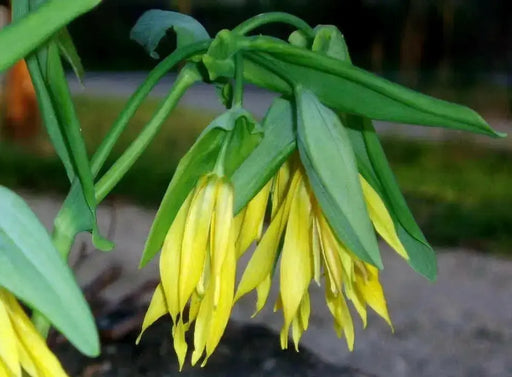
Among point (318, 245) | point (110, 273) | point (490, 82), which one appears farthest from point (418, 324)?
point (490, 82)

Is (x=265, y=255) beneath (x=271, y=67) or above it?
beneath

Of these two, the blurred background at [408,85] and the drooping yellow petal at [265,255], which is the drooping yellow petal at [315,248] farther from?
the blurred background at [408,85]

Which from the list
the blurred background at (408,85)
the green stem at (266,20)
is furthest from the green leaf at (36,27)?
the blurred background at (408,85)

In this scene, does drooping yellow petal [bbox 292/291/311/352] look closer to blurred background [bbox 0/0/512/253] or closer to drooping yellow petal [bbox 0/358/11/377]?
drooping yellow petal [bbox 0/358/11/377]

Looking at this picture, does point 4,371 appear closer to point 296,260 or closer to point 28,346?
point 28,346

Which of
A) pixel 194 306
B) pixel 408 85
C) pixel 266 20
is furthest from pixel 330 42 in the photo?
pixel 408 85

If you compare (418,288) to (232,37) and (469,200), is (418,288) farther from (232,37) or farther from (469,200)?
(232,37)
